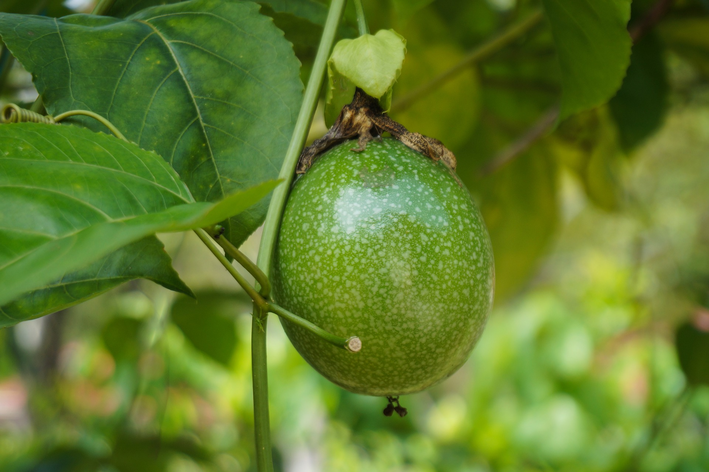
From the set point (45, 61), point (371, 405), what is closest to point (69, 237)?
point (45, 61)

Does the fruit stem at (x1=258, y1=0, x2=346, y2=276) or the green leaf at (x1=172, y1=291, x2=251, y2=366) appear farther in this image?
the green leaf at (x1=172, y1=291, x2=251, y2=366)

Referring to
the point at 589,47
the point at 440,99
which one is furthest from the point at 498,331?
the point at 589,47

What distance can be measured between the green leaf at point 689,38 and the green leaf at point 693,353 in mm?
381

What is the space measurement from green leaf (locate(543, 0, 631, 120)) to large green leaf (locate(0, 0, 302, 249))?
213 mm

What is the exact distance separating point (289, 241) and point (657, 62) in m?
0.63

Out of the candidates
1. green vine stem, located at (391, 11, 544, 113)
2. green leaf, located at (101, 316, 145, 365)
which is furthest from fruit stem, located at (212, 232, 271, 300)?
green leaf, located at (101, 316, 145, 365)

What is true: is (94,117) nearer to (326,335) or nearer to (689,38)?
(326,335)

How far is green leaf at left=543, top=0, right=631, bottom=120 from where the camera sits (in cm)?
41

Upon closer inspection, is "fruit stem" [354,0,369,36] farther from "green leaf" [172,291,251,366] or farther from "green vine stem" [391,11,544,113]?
"green leaf" [172,291,251,366]

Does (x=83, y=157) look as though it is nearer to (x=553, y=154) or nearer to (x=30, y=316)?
(x=30, y=316)

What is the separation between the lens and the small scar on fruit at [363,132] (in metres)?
0.37

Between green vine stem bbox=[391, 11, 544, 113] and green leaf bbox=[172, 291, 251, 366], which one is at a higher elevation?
green vine stem bbox=[391, 11, 544, 113]

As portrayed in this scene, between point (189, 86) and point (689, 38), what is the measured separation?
738 millimetres

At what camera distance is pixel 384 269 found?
1.01ft
